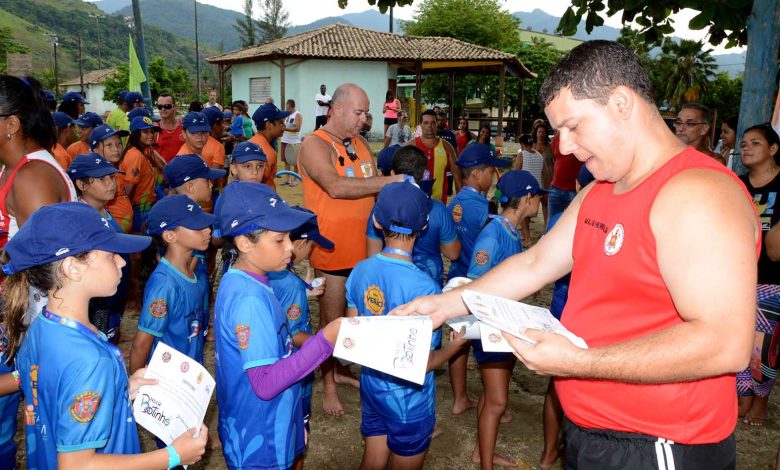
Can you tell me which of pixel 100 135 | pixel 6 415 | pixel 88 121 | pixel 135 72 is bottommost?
pixel 6 415

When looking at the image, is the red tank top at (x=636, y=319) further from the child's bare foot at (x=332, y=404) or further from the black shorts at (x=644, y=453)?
the child's bare foot at (x=332, y=404)

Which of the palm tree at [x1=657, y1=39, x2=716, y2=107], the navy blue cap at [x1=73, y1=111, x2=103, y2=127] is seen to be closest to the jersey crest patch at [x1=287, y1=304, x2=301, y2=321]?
the navy blue cap at [x1=73, y1=111, x2=103, y2=127]

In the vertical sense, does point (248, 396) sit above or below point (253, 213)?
below

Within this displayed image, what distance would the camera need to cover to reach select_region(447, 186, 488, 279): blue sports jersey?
4793mm

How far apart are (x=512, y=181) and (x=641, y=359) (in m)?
2.70

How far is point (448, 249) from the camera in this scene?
14.5 feet

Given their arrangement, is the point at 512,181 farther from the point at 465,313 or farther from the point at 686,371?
the point at 686,371

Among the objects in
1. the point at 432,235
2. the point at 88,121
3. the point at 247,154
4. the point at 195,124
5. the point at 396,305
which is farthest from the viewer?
the point at 88,121

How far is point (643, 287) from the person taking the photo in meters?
1.75

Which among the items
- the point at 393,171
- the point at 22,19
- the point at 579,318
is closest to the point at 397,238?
the point at 579,318

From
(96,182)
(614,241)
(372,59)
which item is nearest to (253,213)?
(614,241)

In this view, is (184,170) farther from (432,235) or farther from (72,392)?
(72,392)

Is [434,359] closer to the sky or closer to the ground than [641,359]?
closer to the ground

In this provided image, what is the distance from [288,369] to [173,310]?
1321 millimetres
